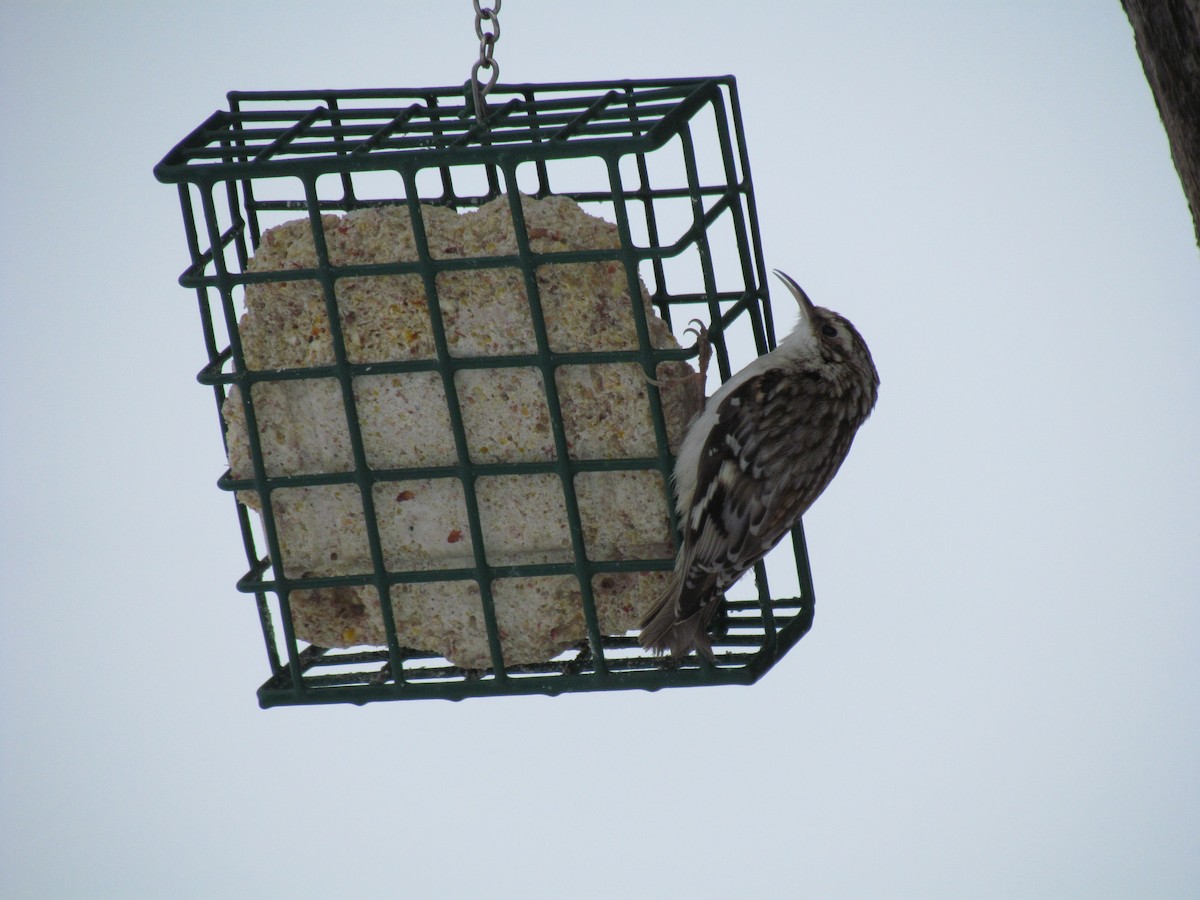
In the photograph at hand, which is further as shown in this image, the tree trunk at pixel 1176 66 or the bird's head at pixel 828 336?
the bird's head at pixel 828 336

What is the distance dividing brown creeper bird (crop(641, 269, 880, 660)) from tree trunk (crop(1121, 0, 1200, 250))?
1.10 m

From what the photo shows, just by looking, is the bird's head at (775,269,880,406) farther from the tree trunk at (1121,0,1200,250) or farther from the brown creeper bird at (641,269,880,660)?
the tree trunk at (1121,0,1200,250)

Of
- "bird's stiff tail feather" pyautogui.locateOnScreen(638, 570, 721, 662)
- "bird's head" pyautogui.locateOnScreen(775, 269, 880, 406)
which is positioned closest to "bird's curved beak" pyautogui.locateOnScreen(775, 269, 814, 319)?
"bird's head" pyautogui.locateOnScreen(775, 269, 880, 406)

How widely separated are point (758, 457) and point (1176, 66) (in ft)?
4.61

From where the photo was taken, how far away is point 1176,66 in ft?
12.0

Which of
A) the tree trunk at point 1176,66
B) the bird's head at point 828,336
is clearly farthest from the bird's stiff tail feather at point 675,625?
the tree trunk at point 1176,66

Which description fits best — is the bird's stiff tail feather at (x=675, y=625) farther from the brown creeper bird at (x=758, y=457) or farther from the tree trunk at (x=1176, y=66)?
the tree trunk at (x=1176, y=66)

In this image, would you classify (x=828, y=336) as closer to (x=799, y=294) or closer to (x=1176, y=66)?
(x=799, y=294)

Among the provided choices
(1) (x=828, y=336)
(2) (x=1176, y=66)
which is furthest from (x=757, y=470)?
(2) (x=1176, y=66)

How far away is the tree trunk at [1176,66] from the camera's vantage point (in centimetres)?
363

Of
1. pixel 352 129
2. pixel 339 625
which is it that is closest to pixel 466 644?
pixel 339 625

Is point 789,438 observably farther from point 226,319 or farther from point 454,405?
point 226,319

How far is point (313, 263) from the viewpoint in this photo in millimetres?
4176

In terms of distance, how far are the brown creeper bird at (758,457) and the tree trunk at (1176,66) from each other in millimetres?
1095
